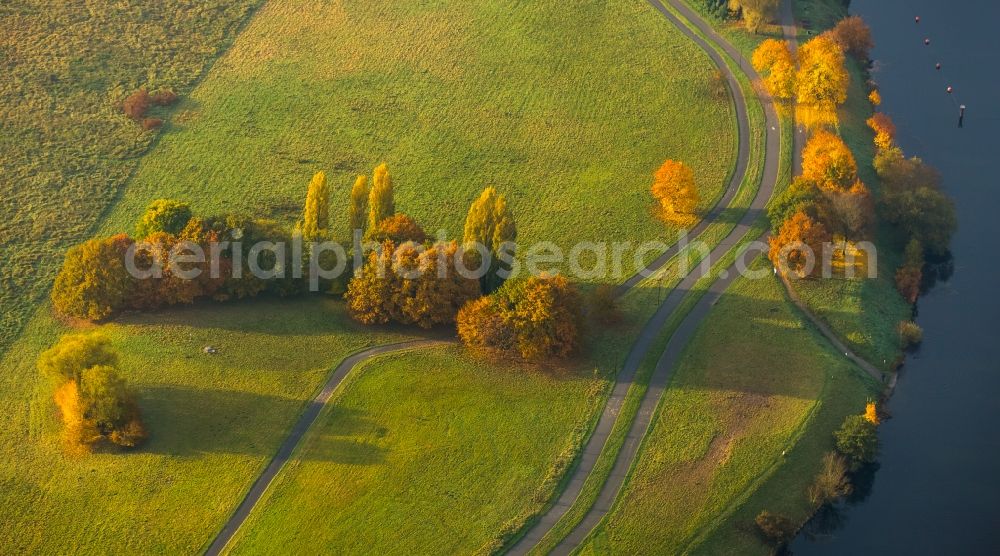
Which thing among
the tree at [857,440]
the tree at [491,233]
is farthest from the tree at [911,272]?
the tree at [491,233]

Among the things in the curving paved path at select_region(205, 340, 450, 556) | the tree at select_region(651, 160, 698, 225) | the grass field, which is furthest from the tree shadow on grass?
the tree at select_region(651, 160, 698, 225)

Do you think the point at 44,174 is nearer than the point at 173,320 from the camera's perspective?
No

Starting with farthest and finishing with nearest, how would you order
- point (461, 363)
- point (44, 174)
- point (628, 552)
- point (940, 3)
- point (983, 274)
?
point (940, 3) → point (44, 174) → point (983, 274) → point (461, 363) → point (628, 552)

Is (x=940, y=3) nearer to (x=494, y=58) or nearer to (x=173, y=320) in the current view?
(x=494, y=58)

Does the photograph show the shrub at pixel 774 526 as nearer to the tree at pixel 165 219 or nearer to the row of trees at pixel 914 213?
the row of trees at pixel 914 213

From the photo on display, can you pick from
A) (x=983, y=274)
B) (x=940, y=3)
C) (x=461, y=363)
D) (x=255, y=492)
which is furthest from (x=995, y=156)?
(x=255, y=492)

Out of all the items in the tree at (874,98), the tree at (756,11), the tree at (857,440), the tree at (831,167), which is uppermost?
the tree at (756,11)
